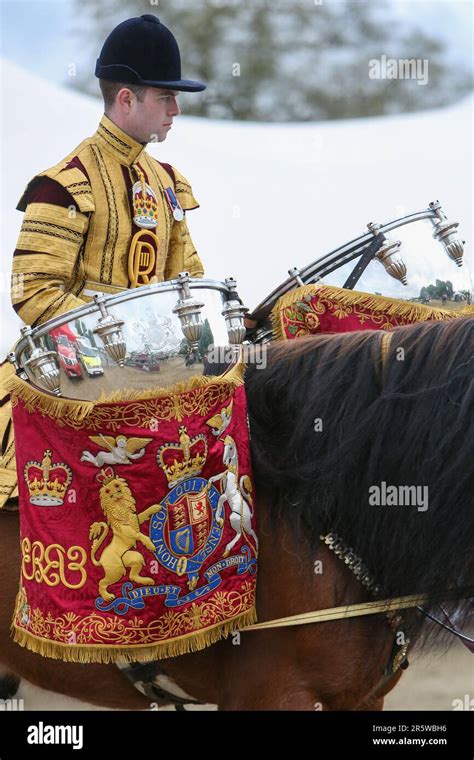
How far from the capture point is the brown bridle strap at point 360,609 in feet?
9.00

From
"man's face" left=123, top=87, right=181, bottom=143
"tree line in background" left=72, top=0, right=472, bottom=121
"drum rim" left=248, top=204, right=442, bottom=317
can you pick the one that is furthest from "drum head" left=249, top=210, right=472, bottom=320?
"tree line in background" left=72, top=0, right=472, bottom=121

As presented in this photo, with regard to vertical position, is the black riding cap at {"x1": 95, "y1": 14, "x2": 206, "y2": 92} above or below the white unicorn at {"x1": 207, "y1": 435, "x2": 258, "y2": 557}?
above

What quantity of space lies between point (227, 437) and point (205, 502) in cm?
19

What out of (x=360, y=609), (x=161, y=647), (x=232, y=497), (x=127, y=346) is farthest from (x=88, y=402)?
(x=360, y=609)

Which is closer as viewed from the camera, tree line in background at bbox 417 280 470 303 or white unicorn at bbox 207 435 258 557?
white unicorn at bbox 207 435 258 557

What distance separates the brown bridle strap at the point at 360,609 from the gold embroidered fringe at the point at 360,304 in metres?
0.97

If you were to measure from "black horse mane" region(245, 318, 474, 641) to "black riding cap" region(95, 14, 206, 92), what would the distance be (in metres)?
1.07

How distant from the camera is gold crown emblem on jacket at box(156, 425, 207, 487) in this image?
273cm

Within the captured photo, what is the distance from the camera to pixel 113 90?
129 inches

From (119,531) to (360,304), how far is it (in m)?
1.16

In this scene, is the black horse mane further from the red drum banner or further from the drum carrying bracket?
the drum carrying bracket

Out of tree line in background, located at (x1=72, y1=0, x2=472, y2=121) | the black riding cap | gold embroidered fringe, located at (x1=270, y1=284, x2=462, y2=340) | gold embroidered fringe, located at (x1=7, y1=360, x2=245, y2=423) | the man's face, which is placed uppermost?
tree line in background, located at (x1=72, y1=0, x2=472, y2=121)

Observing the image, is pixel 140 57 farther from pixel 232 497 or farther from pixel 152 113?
pixel 232 497
